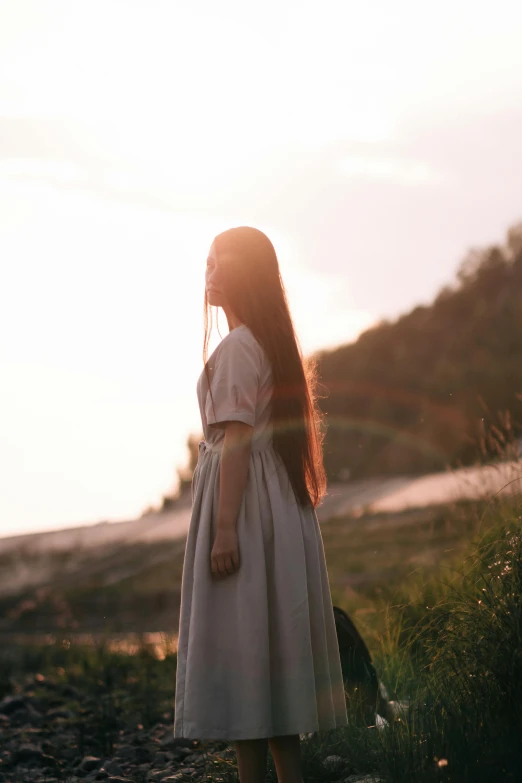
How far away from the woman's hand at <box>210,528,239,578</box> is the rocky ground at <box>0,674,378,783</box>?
3.17 feet

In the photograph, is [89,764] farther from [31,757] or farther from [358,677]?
[358,677]

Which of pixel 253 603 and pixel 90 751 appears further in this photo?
pixel 90 751

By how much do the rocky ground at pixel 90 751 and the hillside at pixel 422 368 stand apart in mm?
18143

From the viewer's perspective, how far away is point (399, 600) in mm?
5992

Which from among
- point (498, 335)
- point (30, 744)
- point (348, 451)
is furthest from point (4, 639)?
point (348, 451)

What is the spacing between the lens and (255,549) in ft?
10.5

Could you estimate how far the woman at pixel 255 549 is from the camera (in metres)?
3.14

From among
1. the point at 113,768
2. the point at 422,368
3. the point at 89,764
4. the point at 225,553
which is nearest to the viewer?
the point at 225,553

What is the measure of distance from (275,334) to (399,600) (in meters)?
3.09

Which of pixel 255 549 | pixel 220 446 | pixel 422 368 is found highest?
pixel 422 368

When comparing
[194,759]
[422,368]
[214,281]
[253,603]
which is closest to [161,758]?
[194,759]

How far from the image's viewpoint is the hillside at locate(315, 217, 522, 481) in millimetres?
24672

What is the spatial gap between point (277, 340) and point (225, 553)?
2.44ft

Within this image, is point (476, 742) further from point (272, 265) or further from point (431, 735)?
point (272, 265)
